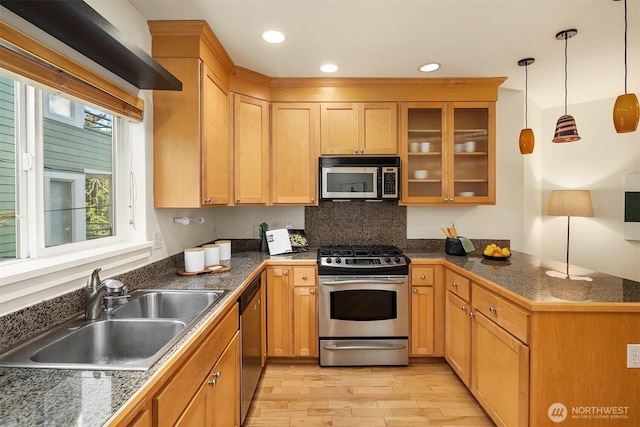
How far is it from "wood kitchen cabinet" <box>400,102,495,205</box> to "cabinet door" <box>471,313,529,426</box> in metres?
1.31

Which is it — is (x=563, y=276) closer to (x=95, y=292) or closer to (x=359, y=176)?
(x=359, y=176)

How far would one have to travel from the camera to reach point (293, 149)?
309 centimetres

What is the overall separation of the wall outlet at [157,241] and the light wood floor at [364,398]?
49.4 inches

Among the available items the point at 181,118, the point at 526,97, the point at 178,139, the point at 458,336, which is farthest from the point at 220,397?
the point at 526,97

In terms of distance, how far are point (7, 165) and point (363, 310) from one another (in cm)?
241

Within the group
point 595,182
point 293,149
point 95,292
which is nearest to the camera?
point 95,292

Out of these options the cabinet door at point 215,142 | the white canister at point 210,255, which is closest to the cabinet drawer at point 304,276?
the white canister at point 210,255

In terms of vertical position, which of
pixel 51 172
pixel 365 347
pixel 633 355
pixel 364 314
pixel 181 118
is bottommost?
pixel 365 347

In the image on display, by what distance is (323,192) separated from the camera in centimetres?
305

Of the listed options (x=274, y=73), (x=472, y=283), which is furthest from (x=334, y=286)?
(x=274, y=73)

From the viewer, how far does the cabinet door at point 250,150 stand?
287 centimetres

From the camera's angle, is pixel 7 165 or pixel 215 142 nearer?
pixel 7 165

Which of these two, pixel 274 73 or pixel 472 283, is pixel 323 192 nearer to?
pixel 274 73

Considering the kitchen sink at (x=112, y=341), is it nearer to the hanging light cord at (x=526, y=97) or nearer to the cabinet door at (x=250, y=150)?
the cabinet door at (x=250, y=150)
